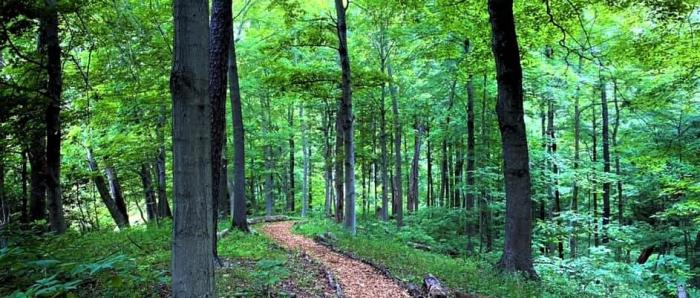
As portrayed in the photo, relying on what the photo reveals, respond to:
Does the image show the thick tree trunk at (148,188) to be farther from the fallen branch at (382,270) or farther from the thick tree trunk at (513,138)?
the thick tree trunk at (513,138)

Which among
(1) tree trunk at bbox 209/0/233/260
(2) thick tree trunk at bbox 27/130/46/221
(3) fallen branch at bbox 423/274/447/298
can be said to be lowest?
(3) fallen branch at bbox 423/274/447/298

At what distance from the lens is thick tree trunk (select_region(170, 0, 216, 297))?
2676 mm

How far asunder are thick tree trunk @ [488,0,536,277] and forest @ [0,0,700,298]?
3cm

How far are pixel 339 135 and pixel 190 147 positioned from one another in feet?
66.0

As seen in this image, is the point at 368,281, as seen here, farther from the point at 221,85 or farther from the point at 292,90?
the point at 292,90

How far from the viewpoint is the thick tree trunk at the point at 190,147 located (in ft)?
8.78

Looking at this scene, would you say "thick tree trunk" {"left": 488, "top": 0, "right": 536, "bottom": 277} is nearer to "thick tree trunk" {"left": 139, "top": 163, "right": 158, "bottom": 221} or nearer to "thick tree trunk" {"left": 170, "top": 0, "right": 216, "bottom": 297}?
"thick tree trunk" {"left": 170, "top": 0, "right": 216, "bottom": 297}

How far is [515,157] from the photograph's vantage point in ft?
25.9

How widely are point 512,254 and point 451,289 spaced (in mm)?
1833

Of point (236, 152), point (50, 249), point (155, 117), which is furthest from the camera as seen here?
point (155, 117)

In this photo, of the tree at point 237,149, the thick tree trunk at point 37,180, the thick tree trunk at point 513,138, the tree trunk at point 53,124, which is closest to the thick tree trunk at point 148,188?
the tree at point 237,149

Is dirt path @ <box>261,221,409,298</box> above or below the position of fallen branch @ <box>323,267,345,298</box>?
below

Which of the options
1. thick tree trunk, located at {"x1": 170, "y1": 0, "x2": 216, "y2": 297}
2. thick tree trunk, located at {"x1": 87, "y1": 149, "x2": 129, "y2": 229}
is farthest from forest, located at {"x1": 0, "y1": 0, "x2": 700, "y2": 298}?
thick tree trunk, located at {"x1": 87, "y1": 149, "x2": 129, "y2": 229}

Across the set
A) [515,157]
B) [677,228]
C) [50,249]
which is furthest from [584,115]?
[50,249]
